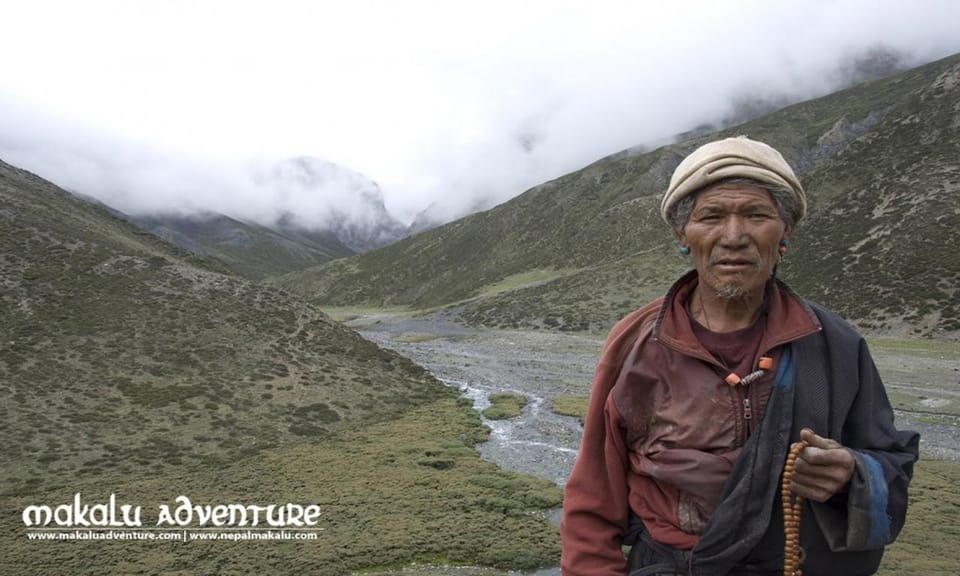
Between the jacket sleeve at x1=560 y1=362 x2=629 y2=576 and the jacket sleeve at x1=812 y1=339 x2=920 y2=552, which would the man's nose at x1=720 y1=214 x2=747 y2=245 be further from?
the jacket sleeve at x1=560 y1=362 x2=629 y2=576

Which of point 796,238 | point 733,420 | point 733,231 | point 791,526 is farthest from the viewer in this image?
point 796,238

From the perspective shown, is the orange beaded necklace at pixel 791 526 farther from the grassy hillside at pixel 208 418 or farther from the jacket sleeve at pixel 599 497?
the grassy hillside at pixel 208 418

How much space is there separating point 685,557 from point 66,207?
2495 inches

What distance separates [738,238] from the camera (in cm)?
273

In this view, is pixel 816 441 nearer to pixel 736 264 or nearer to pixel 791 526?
pixel 791 526

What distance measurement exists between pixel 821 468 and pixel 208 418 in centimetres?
2946

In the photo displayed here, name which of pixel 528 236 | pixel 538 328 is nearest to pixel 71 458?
pixel 538 328

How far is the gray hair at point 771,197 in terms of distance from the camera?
Answer: 2.80 m

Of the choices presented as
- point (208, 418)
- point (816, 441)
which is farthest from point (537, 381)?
point (816, 441)

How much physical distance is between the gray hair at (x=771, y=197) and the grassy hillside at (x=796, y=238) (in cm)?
4760

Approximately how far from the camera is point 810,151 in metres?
109
